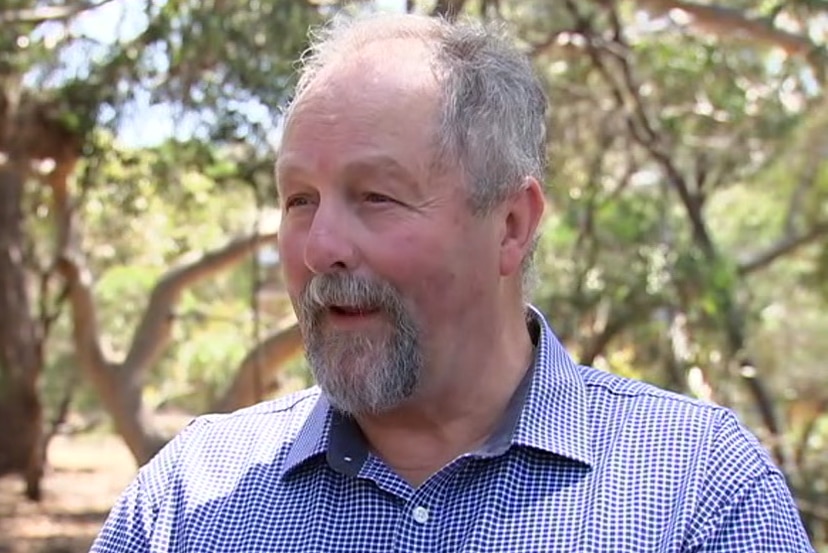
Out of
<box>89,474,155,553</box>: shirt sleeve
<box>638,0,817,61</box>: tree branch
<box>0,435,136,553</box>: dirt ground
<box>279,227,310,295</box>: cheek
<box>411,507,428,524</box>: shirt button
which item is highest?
<box>638,0,817,61</box>: tree branch

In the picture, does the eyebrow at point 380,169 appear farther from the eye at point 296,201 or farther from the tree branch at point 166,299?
the tree branch at point 166,299

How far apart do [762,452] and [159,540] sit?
2.59ft

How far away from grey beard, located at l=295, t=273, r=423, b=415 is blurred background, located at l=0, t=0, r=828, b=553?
276 centimetres

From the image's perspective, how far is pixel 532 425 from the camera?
1669mm

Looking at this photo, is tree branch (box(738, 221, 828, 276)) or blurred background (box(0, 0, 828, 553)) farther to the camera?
tree branch (box(738, 221, 828, 276))

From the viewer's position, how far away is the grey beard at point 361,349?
5.26 ft

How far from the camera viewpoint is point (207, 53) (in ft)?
19.1

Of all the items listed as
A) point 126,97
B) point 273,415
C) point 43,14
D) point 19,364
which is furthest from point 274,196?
point 19,364

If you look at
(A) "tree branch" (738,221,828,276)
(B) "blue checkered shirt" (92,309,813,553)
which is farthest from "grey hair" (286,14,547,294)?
(A) "tree branch" (738,221,828,276)

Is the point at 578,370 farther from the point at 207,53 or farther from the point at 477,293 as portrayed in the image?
the point at 207,53

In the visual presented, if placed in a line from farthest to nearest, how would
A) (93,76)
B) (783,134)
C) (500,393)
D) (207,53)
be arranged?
(783,134)
(93,76)
(207,53)
(500,393)

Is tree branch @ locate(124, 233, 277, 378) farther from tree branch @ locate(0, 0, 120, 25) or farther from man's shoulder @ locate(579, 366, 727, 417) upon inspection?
man's shoulder @ locate(579, 366, 727, 417)

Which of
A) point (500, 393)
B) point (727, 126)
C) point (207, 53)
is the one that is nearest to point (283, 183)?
point (500, 393)

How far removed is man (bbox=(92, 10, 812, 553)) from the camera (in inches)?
62.0
